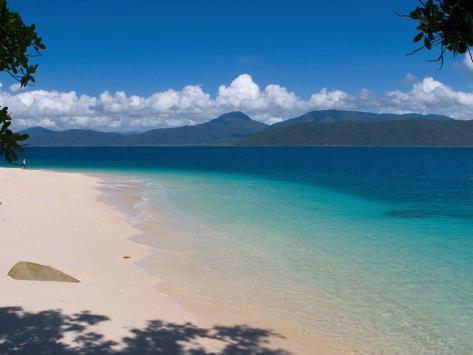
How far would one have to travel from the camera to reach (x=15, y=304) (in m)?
11.8

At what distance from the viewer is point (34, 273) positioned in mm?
14070

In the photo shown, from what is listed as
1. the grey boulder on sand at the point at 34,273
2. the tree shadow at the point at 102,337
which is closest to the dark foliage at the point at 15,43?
the tree shadow at the point at 102,337

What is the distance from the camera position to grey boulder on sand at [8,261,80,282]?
550 inches

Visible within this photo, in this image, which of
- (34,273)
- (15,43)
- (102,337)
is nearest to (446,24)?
(15,43)

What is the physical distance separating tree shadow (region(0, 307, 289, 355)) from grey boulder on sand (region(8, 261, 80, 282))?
2569 millimetres

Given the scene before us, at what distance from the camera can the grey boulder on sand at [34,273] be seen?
14.0 meters

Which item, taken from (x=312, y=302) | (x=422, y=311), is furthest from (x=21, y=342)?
(x=422, y=311)

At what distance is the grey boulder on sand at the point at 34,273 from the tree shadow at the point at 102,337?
257cm

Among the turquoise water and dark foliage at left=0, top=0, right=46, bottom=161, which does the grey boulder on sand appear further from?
dark foliage at left=0, top=0, right=46, bottom=161

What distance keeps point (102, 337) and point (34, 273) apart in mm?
5114

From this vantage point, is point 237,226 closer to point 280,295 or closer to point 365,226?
point 365,226

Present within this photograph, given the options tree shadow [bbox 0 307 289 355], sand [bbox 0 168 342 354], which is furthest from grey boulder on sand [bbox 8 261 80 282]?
tree shadow [bbox 0 307 289 355]

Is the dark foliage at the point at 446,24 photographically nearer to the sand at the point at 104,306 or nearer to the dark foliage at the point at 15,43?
the dark foliage at the point at 15,43

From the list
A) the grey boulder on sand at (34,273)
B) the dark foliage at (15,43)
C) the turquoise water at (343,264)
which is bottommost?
the turquoise water at (343,264)
